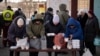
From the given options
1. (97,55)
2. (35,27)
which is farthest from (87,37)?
(35,27)

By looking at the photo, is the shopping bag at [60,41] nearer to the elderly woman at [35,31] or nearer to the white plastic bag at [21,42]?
the elderly woman at [35,31]

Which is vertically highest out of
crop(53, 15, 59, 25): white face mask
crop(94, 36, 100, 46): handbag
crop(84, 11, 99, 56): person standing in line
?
crop(53, 15, 59, 25): white face mask

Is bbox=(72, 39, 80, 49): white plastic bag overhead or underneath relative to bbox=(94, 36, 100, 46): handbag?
overhead

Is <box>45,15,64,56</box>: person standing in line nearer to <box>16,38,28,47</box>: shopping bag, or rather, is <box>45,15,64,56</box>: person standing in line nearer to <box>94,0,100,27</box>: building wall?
<box>16,38,28,47</box>: shopping bag

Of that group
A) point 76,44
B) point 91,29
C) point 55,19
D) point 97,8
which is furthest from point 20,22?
point 97,8

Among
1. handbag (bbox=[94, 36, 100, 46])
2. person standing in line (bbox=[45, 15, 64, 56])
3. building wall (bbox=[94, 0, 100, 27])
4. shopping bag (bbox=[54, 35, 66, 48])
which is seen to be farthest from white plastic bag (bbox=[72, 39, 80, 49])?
building wall (bbox=[94, 0, 100, 27])

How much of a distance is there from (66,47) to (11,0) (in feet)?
70.0

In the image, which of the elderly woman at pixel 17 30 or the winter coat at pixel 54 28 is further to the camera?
the winter coat at pixel 54 28

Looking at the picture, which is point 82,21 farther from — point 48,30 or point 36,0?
point 36,0

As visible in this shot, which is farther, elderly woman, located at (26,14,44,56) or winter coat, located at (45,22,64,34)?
winter coat, located at (45,22,64,34)

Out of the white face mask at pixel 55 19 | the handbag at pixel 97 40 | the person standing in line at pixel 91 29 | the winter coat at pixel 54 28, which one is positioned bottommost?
the handbag at pixel 97 40

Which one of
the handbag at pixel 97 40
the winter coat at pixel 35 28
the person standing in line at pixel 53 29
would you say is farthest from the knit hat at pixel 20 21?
the handbag at pixel 97 40

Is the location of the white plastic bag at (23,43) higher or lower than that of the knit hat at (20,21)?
lower

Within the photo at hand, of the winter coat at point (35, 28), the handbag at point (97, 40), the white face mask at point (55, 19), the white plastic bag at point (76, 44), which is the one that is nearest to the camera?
the white plastic bag at point (76, 44)
